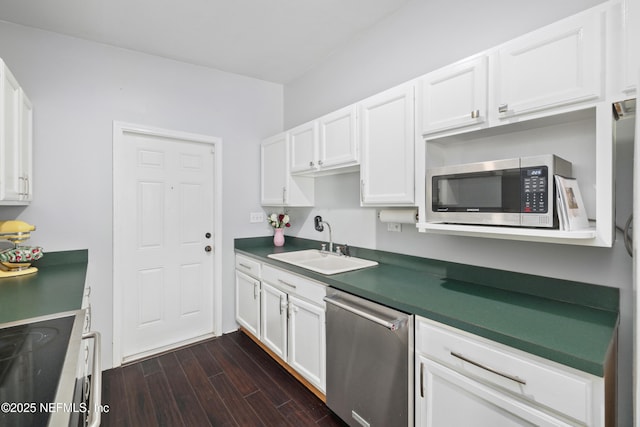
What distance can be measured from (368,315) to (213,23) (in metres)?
2.38

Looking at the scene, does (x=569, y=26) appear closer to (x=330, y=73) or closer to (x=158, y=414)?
(x=330, y=73)

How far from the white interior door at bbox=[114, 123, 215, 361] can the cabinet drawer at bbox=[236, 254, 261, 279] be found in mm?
299

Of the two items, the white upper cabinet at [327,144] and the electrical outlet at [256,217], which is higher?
the white upper cabinet at [327,144]

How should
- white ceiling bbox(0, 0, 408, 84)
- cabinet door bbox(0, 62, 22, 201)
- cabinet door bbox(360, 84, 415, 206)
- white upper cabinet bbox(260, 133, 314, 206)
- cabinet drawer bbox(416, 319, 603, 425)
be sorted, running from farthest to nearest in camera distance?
white upper cabinet bbox(260, 133, 314, 206), white ceiling bbox(0, 0, 408, 84), cabinet door bbox(360, 84, 415, 206), cabinet door bbox(0, 62, 22, 201), cabinet drawer bbox(416, 319, 603, 425)

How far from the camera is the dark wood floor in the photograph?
1912 millimetres

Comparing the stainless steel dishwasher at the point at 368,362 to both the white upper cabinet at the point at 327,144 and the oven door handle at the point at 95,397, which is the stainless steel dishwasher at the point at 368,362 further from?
the oven door handle at the point at 95,397

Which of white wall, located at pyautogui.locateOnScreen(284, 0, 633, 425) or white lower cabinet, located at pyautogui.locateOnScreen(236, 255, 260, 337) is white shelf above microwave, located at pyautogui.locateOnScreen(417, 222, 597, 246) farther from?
white lower cabinet, located at pyautogui.locateOnScreen(236, 255, 260, 337)

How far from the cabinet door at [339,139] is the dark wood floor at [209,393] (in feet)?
5.62

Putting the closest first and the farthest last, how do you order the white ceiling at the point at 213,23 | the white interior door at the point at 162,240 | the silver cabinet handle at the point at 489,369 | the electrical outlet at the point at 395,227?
the silver cabinet handle at the point at 489,369 → the white ceiling at the point at 213,23 → the electrical outlet at the point at 395,227 → the white interior door at the point at 162,240

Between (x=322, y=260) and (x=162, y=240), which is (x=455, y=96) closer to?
(x=322, y=260)

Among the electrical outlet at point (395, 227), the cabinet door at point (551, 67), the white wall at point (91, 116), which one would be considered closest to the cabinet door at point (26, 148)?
the white wall at point (91, 116)

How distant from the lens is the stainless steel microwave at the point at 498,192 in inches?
47.0

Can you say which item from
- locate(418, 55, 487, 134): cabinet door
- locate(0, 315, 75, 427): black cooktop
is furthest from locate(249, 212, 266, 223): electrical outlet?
locate(418, 55, 487, 134): cabinet door

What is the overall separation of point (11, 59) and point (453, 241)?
337 centimetres
